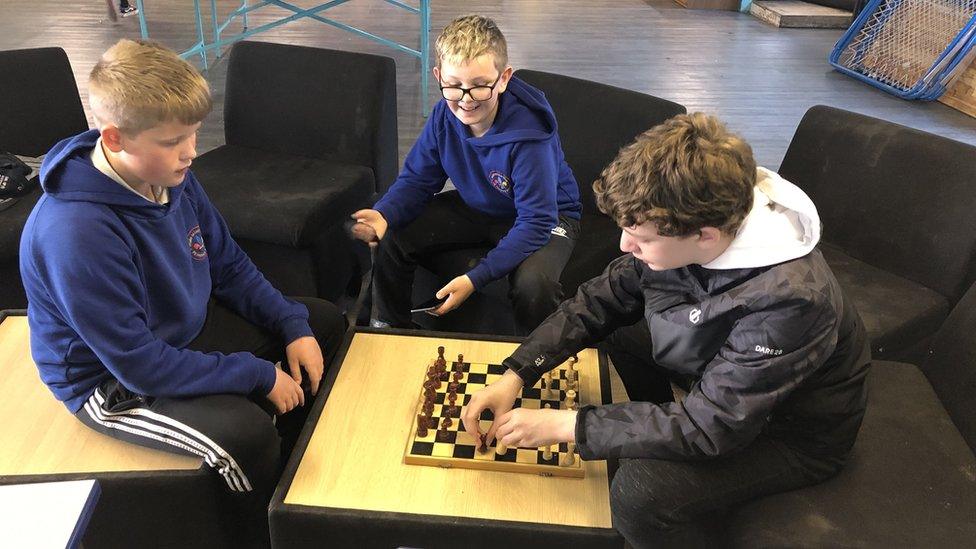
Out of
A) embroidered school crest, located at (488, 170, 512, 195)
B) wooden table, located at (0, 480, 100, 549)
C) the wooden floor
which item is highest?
wooden table, located at (0, 480, 100, 549)

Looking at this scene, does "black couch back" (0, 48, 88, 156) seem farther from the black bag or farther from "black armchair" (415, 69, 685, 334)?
"black armchair" (415, 69, 685, 334)

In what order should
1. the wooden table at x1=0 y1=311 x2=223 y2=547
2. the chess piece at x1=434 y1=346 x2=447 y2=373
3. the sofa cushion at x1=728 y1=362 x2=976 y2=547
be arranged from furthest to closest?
the chess piece at x1=434 y1=346 x2=447 y2=373
the wooden table at x1=0 y1=311 x2=223 y2=547
the sofa cushion at x1=728 y1=362 x2=976 y2=547

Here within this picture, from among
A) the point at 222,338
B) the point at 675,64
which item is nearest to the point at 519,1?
the point at 675,64

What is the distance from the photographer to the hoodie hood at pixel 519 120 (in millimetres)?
1955

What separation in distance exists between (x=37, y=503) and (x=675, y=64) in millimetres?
5045

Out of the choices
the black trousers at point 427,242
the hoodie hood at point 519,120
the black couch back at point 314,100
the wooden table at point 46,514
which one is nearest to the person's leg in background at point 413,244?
the black trousers at point 427,242

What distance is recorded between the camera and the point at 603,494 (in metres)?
1.35

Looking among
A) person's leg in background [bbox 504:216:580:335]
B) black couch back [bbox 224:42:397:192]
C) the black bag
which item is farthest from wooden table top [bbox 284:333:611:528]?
the black bag

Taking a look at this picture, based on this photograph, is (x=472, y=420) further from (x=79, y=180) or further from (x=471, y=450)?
(x=79, y=180)

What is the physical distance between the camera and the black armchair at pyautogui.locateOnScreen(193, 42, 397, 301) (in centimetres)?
235

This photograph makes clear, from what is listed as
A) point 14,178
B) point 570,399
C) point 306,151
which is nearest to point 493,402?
point 570,399

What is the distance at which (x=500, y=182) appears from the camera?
205 centimetres

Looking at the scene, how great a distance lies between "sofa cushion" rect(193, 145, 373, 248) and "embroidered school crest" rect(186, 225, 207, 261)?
59 cm

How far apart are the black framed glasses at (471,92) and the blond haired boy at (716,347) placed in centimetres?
67
